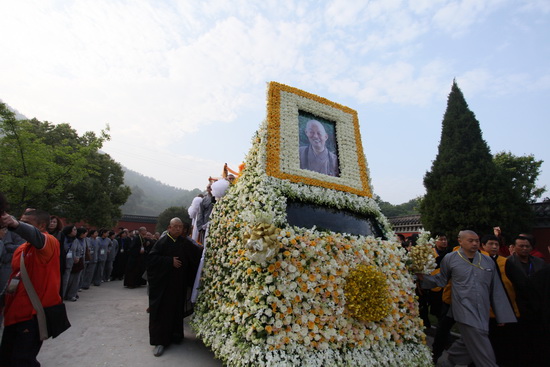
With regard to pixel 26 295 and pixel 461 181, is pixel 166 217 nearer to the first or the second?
pixel 461 181

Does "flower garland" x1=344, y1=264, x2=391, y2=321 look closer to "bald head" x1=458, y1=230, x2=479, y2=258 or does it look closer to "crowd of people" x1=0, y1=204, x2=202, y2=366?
"bald head" x1=458, y1=230, x2=479, y2=258

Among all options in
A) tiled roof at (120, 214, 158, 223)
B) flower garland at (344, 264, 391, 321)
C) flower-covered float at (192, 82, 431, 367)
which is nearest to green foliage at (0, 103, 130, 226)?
flower-covered float at (192, 82, 431, 367)

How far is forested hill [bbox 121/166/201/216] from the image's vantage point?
81.8 metres

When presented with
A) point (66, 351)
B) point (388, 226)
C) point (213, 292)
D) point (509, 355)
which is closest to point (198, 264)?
point (213, 292)

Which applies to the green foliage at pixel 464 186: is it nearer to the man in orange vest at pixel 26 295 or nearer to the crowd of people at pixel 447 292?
the crowd of people at pixel 447 292

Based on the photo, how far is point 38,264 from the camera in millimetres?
2994

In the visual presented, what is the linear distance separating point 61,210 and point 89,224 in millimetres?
2199

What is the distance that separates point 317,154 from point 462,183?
52.8 ft

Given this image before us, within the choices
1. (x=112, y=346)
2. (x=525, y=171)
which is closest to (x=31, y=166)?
(x=112, y=346)

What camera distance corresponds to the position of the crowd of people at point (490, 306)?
3730 mm

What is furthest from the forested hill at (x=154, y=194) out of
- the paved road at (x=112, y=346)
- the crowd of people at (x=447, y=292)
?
the crowd of people at (x=447, y=292)

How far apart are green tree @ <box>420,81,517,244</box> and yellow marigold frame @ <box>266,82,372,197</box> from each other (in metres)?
14.1

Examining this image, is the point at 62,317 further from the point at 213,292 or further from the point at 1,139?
the point at 1,139

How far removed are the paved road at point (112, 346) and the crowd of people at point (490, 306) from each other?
3161 mm
